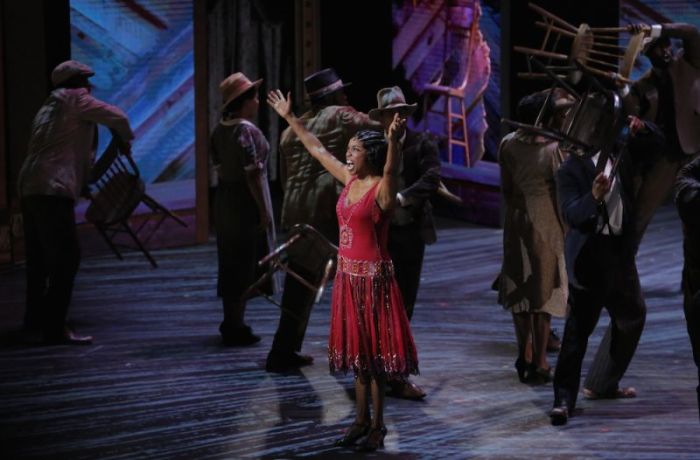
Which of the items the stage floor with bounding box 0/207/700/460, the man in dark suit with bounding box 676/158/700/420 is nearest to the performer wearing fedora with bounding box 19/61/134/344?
the stage floor with bounding box 0/207/700/460

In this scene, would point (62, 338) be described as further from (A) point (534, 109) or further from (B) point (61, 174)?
(A) point (534, 109)

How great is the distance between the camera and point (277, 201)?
14.7m

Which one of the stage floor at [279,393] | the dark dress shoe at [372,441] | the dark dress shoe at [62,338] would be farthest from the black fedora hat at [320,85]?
the dark dress shoe at [62,338]

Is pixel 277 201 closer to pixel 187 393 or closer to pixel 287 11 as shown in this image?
pixel 287 11

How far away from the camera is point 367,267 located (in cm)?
592

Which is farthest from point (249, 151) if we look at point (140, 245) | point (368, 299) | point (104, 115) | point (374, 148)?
point (140, 245)

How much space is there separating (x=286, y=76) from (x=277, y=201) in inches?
58.0

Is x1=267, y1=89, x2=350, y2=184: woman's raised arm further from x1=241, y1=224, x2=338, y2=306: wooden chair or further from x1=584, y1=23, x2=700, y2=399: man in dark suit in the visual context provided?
x1=584, y1=23, x2=700, y2=399: man in dark suit

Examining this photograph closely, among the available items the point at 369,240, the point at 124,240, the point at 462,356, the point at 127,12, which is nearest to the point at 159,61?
the point at 127,12

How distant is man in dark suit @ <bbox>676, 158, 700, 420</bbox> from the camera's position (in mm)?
5676

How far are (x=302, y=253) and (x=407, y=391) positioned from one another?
0.97 m

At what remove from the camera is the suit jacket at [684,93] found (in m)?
6.55

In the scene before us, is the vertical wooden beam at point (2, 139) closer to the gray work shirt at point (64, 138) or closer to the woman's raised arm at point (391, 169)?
the gray work shirt at point (64, 138)

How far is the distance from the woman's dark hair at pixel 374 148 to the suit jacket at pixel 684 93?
1.40m
